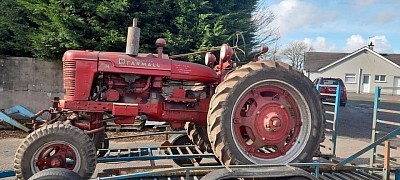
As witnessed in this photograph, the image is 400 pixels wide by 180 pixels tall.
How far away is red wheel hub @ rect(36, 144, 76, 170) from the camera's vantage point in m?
3.57

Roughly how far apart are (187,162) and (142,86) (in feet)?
5.25

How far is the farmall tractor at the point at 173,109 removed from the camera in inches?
141

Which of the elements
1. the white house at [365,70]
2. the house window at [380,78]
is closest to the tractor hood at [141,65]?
the white house at [365,70]

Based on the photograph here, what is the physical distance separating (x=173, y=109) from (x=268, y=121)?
3.79ft

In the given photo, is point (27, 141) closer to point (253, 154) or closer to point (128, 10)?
point (253, 154)

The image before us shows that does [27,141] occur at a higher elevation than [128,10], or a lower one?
lower

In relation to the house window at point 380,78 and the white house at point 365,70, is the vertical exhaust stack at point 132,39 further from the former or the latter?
the house window at point 380,78

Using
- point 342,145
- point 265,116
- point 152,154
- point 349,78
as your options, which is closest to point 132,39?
point 152,154

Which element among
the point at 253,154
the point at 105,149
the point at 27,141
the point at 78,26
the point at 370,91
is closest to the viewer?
the point at 27,141

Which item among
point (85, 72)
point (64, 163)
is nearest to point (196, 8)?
point (85, 72)

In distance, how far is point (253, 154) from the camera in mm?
3861

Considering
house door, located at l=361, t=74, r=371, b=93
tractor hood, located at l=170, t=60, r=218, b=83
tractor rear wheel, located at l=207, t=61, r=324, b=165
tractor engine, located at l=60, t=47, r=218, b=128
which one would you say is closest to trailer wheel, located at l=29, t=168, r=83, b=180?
tractor engine, located at l=60, t=47, r=218, b=128

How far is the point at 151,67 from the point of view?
397cm

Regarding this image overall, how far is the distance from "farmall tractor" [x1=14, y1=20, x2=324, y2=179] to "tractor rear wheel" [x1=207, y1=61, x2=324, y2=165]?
0.01 meters
